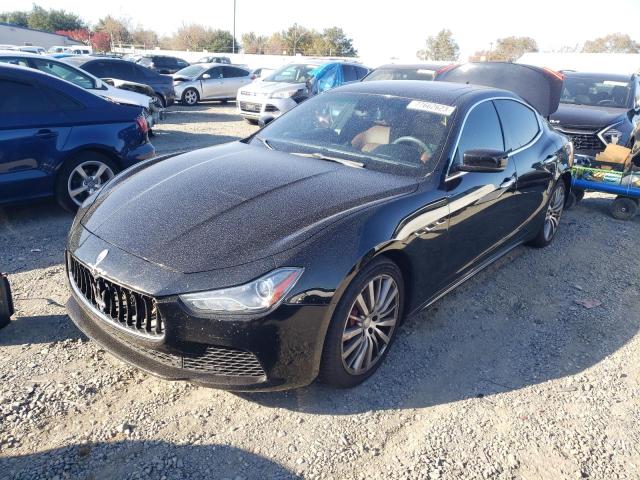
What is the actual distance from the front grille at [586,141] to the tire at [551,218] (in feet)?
9.78

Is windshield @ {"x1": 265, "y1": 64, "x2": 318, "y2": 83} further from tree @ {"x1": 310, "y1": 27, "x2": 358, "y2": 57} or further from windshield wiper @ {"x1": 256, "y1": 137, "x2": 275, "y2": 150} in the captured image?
tree @ {"x1": 310, "y1": 27, "x2": 358, "y2": 57}

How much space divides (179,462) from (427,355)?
66.3 inches

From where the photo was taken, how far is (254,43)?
69.9 metres

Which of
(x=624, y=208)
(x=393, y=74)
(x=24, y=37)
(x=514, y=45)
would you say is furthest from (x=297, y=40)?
(x=624, y=208)

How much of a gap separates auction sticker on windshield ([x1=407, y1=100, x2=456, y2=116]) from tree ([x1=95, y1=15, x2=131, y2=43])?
66.6m

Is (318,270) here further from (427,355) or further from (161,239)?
(427,355)

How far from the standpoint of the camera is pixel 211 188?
10.1 feet

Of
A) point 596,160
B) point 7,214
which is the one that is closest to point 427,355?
point 7,214

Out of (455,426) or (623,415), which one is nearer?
(455,426)

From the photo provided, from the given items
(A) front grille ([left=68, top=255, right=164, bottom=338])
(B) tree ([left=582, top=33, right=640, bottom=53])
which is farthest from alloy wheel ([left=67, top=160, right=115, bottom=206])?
(B) tree ([left=582, top=33, right=640, bottom=53])

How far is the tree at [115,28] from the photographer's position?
62.3 metres

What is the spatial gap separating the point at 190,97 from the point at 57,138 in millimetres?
12521

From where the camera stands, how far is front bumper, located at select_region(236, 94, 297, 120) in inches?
476

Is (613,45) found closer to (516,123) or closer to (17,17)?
(516,123)
